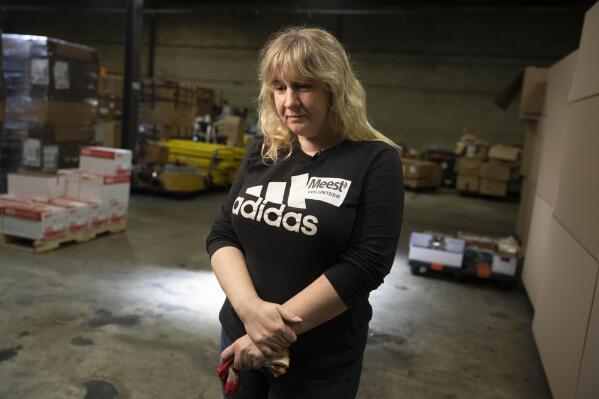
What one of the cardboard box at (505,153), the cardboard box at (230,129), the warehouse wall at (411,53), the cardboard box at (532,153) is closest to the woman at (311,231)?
the cardboard box at (532,153)

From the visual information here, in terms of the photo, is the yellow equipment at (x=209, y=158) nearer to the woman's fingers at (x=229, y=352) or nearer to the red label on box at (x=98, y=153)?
the red label on box at (x=98, y=153)

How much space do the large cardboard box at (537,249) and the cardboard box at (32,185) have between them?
14.9ft

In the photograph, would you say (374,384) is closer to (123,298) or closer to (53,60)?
(123,298)

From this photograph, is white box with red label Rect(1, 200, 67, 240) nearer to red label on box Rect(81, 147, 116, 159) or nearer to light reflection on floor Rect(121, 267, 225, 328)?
red label on box Rect(81, 147, 116, 159)

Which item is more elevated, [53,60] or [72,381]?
[53,60]

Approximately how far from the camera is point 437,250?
4.44 metres

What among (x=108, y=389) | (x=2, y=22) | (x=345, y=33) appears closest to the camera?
(x=108, y=389)

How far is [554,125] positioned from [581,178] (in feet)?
6.56

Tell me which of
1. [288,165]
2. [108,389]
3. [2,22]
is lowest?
[108,389]

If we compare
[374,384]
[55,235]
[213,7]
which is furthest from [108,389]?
[213,7]

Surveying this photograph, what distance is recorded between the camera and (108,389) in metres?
2.25

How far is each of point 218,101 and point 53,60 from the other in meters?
6.94

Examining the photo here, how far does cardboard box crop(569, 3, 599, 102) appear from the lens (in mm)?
2426

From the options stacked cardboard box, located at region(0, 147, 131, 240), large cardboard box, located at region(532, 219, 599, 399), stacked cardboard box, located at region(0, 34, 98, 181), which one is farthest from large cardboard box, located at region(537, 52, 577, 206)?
stacked cardboard box, located at region(0, 34, 98, 181)
